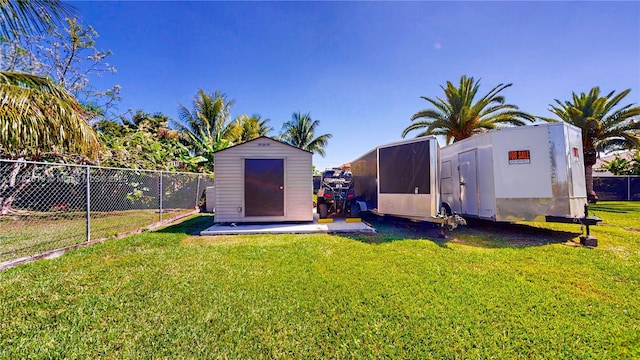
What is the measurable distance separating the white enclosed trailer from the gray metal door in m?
0.93

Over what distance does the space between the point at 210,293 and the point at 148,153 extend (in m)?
10.9

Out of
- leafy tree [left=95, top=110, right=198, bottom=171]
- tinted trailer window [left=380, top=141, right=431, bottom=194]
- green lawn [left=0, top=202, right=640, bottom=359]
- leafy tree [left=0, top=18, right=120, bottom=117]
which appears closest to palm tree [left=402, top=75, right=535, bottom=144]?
tinted trailer window [left=380, top=141, right=431, bottom=194]

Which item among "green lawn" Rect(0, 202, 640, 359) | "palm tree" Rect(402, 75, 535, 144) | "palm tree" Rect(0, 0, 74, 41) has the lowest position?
"green lawn" Rect(0, 202, 640, 359)

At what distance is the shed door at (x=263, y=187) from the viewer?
728cm

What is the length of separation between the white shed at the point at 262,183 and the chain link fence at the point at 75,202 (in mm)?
2213

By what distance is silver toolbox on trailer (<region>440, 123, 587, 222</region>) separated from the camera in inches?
206

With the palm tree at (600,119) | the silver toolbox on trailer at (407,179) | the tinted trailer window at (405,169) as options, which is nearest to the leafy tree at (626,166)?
the palm tree at (600,119)

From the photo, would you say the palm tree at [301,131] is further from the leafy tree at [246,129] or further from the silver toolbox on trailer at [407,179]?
the silver toolbox on trailer at [407,179]

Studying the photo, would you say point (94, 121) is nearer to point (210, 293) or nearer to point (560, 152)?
point (210, 293)

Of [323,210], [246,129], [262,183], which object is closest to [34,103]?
[262,183]

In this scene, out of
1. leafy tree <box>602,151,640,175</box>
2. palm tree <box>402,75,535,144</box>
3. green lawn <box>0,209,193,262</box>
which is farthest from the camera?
leafy tree <box>602,151,640,175</box>

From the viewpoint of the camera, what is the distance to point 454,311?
8.30 ft

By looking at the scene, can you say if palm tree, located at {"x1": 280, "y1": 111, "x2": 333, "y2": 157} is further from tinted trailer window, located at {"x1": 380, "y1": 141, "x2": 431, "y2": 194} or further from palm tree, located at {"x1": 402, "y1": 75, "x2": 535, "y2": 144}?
tinted trailer window, located at {"x1": 380, "y1": 141, "x2": 431, "y2": 194}

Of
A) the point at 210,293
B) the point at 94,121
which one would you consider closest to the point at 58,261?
the point at 210,293
